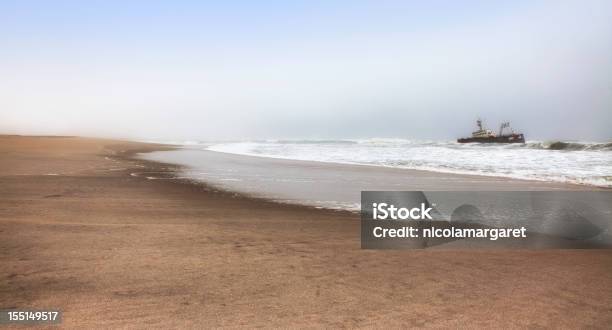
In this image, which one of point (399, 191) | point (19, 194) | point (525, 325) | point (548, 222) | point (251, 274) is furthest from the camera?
point (399, 191)

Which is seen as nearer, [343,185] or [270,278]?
[270,278]

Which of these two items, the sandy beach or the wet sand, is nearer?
the sandy beach

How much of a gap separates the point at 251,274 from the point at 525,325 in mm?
2374

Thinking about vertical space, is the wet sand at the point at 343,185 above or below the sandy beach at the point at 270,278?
above

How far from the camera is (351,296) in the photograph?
349 cm

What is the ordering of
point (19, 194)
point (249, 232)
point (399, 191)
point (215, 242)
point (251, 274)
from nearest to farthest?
1. point (251, 274)
2. point (215, 242)
3. point (249, 232)
4. point (19, 194)
5. point (399, 191)

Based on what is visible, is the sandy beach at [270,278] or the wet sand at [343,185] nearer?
the sandy beach at [270,278]

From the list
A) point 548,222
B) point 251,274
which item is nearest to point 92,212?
point 251,274

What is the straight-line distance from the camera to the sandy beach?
3105mm

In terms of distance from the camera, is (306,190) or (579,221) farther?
(306,190)

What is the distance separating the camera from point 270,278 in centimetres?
390

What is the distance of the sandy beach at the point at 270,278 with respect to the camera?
3105 millimetres

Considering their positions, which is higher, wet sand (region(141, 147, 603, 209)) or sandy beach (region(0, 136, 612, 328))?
wet sand (region(141, 147, 603, 209))

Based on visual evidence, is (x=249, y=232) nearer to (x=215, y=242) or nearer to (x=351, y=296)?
(x=215, y=242)
